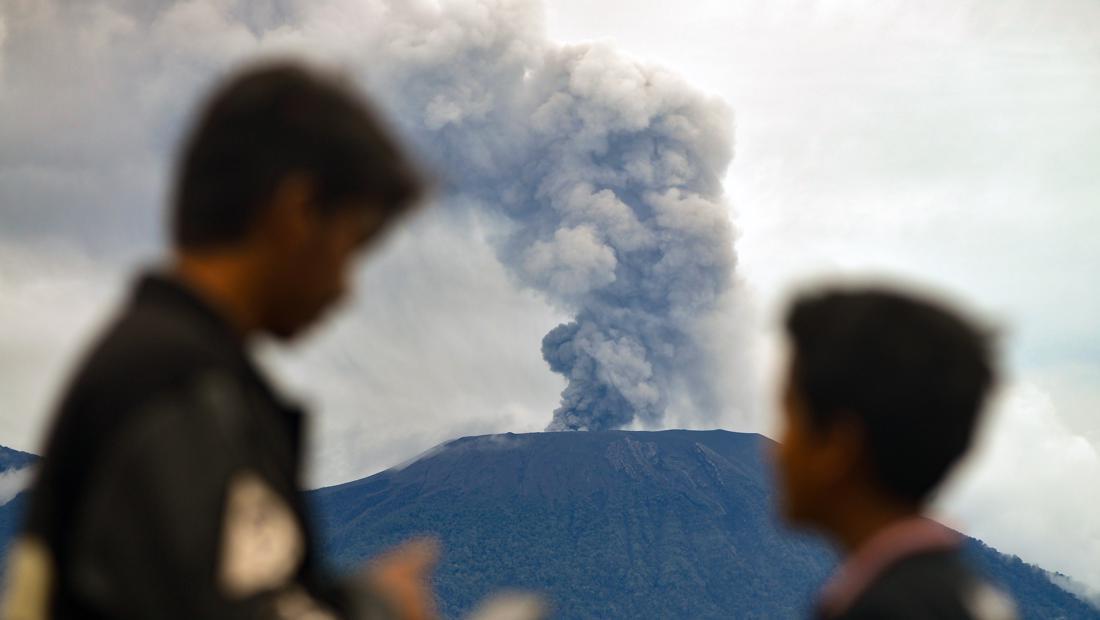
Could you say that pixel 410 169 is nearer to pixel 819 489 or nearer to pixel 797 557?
pixel 819 489

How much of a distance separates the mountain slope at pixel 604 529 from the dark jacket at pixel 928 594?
6172 inches

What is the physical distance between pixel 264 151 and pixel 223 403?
44 centimetres

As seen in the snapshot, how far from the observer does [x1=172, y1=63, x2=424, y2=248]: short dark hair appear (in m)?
1.70

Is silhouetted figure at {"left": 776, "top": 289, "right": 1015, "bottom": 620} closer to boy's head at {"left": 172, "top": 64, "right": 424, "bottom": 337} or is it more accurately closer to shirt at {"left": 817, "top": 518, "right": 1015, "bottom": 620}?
shirt at {"left": 817, "top": 518, "right": 1015, "bottom": 620}

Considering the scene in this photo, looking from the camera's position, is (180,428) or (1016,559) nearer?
(180,428)

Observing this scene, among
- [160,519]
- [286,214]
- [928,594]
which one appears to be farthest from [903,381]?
[160,519]

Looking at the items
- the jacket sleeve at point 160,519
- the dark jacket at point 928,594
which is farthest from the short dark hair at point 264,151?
the dark jacket at point 928,594

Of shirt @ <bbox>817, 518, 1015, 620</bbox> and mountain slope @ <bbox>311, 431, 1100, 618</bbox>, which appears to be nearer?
shirt @ <bbox>817, 518, 1015, 620</bbox>

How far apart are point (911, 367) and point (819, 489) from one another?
31 cm

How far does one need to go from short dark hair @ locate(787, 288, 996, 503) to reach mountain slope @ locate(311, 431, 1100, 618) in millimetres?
156657

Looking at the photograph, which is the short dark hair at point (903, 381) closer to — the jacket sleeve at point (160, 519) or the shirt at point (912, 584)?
the shirt at point (912, 584)

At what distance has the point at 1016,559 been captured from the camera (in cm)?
19138

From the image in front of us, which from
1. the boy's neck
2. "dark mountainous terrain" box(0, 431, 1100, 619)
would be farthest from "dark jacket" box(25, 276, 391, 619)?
"dark mountainous terrain" box(0, 431, 1100, 619)

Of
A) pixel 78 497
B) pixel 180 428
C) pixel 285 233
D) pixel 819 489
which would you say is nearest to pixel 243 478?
pixel 180 428
